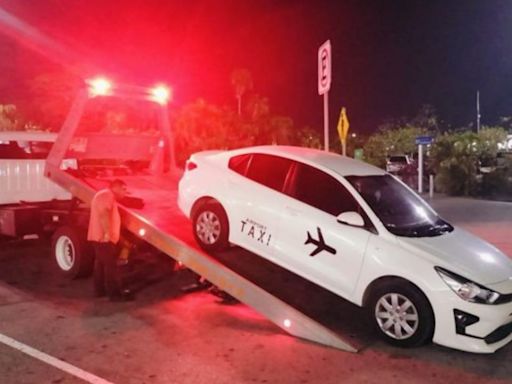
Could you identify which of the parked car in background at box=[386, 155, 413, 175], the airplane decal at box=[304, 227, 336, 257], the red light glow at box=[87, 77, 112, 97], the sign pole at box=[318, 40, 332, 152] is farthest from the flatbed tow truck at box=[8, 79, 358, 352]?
the parked car in background at box=[386, 155, 413, 175]

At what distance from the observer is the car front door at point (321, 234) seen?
5.91 meters

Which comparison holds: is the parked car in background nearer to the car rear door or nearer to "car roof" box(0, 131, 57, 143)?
"car roof" box(0, 131, 57, 143)

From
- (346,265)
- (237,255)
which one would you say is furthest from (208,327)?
(346,265)

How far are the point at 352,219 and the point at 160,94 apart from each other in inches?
178

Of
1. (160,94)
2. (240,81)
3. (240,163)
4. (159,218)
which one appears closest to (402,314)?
(240,163)

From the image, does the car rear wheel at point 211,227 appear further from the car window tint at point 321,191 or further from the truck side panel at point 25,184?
the truck side panel at point 25,184

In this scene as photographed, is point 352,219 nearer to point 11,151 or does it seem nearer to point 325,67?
point 325,67

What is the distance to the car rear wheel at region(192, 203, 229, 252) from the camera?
6.85 metres

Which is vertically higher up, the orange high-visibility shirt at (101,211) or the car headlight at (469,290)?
the orange high-visibility shirt at (101,211)

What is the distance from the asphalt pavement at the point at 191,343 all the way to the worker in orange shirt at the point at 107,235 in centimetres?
23

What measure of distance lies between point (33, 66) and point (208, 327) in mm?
32094

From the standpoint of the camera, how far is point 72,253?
8.35 m

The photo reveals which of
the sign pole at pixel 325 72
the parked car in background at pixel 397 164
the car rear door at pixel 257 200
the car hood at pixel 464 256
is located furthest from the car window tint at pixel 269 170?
the parked car in background at pixel 397 164

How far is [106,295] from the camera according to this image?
7328 mm
